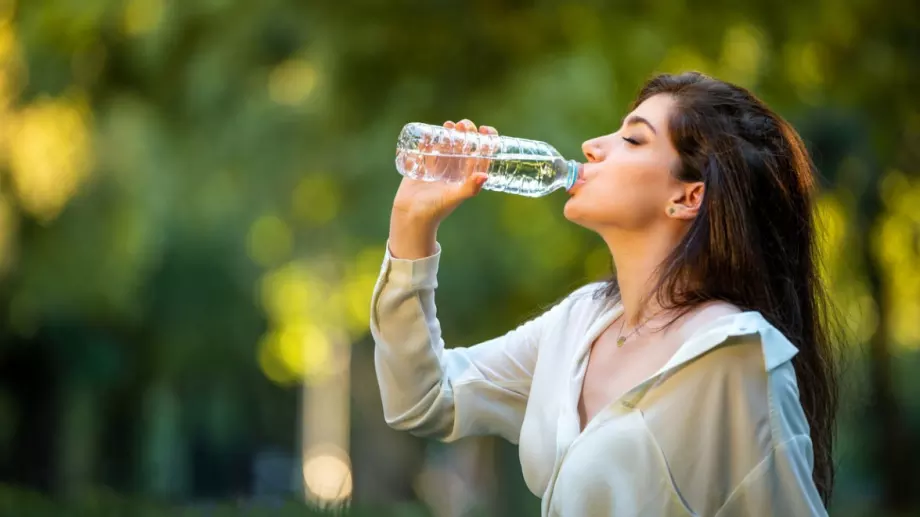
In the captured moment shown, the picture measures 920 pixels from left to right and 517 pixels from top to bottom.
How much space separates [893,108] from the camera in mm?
7434

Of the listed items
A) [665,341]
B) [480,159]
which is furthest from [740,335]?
[480,159]

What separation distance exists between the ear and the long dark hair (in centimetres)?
3

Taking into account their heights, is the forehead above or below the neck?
above

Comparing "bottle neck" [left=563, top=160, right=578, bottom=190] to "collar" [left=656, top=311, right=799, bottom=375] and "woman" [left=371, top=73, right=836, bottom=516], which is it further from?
"collar" [left=656, top=311, right=799, bottom=375]

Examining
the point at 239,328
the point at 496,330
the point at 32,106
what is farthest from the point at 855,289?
the point at 239,328

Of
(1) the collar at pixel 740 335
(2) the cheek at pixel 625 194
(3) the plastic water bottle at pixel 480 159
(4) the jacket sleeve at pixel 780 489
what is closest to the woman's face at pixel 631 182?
(2) the cheek at pixel 625 194

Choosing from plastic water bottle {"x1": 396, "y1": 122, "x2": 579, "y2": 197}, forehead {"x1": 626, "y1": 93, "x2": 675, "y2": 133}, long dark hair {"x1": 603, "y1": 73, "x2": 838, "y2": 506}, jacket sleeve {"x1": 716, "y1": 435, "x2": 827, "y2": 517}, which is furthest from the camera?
plastic water bottle {"x1": 396, "y1": 122, "x2": 579, "y2": 197}

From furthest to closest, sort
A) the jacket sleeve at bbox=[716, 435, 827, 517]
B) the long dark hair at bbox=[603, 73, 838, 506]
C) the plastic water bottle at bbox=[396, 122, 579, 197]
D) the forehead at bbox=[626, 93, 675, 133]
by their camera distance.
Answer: the plastic water bottle at bbox=[396, 122, 579, 197] < the forehead at bbox=[626, 93, 675, 133] < the long dark hair at bbox=[603, 73, 838, 506] < the jacket sleeve at bbox=[716, 435, 827, 517]

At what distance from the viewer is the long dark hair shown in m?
2.67

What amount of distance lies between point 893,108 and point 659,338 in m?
5.32

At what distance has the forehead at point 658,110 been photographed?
9.12ft

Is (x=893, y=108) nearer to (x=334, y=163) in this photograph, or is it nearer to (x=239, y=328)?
(x=334, y=163)

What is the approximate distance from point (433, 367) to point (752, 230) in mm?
779

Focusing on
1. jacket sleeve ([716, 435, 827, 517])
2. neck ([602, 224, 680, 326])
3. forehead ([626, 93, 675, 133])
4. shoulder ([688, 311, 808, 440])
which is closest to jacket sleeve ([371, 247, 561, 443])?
neck ([602, 224, 680, 326])
